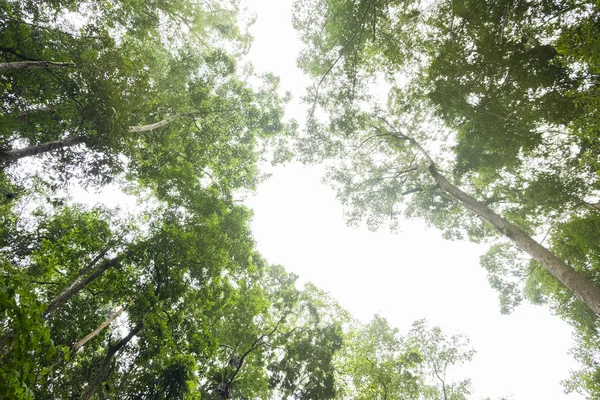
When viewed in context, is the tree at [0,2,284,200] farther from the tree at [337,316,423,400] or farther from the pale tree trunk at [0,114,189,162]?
the tree at [337,316,423,400]

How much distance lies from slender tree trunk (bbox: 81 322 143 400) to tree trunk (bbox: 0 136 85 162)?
19.7ft

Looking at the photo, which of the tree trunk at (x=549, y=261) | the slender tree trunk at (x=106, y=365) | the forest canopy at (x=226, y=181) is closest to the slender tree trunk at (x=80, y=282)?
the forest canopy at (x=226, y=181)

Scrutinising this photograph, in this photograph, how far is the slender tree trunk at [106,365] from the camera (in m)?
7.34

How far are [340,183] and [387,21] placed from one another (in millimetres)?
10038

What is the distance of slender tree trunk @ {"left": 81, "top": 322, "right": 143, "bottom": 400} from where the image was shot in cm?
734

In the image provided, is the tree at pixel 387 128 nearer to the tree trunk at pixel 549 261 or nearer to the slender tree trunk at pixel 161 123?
the tree trunk at pixel 549 261

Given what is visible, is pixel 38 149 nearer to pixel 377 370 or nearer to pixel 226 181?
pixel 226 181

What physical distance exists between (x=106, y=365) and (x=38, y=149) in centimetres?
679

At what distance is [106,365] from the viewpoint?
7730 mm

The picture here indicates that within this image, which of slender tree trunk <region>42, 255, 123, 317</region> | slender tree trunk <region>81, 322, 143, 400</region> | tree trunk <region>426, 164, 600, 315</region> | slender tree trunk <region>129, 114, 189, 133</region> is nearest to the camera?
tree trunk <region>426, 164, 600, 315</region>

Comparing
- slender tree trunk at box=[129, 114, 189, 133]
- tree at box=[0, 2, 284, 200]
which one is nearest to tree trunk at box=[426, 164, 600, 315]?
tree at box=[0, 2, 284, 200]

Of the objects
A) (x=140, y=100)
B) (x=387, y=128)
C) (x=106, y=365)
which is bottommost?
(x=106, y=365)

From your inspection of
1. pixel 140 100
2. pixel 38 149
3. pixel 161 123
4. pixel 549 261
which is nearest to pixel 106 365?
pixel 38 149

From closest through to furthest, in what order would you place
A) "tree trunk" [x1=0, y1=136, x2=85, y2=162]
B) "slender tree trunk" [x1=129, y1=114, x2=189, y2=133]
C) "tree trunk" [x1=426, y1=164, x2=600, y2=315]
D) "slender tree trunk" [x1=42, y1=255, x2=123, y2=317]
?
"tree trunk" [x1=426, y1=164, x2=600, y2=315] < "tree trunk" [x1=0, y1=136, x2=85, y2=162] < "slender tree trunk" [x1=42, y1=255, x2=123, y2=317] < "slender tree trunk" [x1=129, y1=114, x2=189, y2=133]
